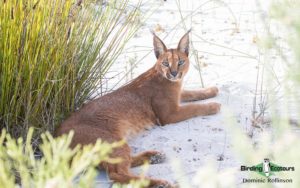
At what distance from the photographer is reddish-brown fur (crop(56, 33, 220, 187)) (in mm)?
3973

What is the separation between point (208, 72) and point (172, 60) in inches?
30.7

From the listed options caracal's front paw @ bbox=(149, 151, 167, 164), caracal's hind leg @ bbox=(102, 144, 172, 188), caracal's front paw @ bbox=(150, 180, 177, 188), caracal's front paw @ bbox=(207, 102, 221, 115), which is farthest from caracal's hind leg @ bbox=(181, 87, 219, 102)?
caracal's front paw @ bbox=(150, 180, 177, 188)

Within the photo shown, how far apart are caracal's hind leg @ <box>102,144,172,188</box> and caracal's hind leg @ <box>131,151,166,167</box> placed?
0.09 m

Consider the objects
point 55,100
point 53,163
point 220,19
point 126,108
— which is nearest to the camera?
point 53,163

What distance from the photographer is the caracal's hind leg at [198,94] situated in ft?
15.2

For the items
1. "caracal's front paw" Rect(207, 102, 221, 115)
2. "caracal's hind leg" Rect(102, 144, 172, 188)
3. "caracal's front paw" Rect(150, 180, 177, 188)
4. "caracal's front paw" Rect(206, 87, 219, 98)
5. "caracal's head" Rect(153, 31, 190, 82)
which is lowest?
"caracal's front paw" Rect(150, 180, 177, 188)

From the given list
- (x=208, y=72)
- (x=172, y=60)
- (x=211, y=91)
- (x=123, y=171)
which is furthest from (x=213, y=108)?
(x=123, y=171)

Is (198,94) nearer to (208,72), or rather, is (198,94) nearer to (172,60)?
(208,72)

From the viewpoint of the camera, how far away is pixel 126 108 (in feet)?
14.0

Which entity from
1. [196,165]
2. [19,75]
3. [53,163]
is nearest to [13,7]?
[19,75]

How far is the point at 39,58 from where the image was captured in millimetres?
3725

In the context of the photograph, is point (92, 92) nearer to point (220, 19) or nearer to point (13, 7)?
point (13, 7)

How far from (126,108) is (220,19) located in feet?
7.24

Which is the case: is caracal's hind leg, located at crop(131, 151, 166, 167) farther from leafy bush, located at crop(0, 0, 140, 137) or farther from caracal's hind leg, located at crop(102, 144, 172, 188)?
leafy bush, located at crop(0, 0, 140, 137)
